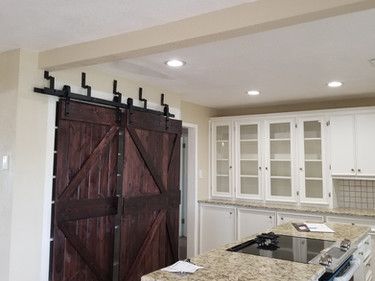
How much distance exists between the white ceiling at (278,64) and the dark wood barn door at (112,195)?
56cm

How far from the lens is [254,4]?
182 centimetres

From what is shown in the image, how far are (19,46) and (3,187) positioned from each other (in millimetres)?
1131

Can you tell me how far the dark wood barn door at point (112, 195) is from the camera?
9.66 ft

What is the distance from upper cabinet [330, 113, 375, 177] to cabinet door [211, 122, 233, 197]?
1485 millimetres

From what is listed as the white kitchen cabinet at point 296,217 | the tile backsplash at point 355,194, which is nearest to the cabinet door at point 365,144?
the tile backsplash at point 355,194

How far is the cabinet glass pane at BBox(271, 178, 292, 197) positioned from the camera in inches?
185

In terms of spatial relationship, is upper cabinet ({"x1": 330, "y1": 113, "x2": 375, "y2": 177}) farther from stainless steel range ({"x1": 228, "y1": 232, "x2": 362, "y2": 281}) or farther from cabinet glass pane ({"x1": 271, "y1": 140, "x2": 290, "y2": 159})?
stainless steel range ({"x1": 228, "y1": 232, "x2": 362, "y2": 281})

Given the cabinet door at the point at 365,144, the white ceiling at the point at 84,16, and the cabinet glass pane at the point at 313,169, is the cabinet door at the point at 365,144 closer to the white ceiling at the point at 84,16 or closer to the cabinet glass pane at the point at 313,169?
the cabinet glass pane at the point at 313,169

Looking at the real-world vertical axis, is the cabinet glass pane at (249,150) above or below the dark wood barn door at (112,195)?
above

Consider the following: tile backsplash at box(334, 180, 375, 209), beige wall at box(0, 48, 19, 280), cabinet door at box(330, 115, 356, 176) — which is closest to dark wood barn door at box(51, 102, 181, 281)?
beige wall at box(0, 48, 19, 280)

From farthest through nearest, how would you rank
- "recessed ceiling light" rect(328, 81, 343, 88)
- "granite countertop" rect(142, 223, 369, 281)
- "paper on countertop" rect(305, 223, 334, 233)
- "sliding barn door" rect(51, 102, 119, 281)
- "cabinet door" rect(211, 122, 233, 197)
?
1. "cabinet door" rect(211, 122, 233, 197)
2. "recessed ceiling light" rect(328, 81, 343, 88)
3. "sliding barn door" rect(51, 102, 119, 281)
4. "paper on countertop" rect(305, 223, 334, 233)
5. "granite countertop" rect(142, 223, 369, 281)

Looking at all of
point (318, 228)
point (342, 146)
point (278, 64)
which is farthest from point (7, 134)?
point (342, 146)

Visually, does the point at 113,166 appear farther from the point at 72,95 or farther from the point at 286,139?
the point at 286,139

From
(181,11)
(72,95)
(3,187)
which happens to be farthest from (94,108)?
(181,11)
